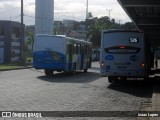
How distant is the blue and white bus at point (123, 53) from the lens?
22.6 m

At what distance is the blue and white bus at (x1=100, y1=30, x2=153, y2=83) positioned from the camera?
22.6 m

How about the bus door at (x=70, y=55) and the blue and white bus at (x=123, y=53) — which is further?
the bus door at (x=70, y=55)

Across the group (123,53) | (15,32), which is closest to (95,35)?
(15,32)

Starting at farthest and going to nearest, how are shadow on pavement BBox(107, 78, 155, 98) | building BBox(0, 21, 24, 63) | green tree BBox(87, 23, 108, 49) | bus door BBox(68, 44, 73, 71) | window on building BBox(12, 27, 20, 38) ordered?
green tree BBox(87, 23, 108, 49) → window on building BBox(12, 27, 20, 38) → building BBox(0, 21, 24, 63) → bus door BBox(68, 44, 73, 71) → shadow on pavement BBox(107, 78, 155, 98)

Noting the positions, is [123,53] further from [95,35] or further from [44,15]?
[44,15]

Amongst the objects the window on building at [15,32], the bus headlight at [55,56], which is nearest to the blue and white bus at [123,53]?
the bus headlight at [55,56]

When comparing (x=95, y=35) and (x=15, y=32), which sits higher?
(x=15, y=32)

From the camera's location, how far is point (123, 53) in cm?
2288

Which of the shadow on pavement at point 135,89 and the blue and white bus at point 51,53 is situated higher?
the blue and white bus at point 51,53

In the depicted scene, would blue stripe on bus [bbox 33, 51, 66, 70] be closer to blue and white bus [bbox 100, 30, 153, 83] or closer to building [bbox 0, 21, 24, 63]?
blue and white bus [bbox 100, 30, 153, 83]

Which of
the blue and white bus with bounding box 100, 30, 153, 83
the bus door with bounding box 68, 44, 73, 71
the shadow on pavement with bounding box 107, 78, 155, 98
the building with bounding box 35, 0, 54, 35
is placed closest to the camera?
the shadow on pavement with bounding box 107, 78, 155, 98

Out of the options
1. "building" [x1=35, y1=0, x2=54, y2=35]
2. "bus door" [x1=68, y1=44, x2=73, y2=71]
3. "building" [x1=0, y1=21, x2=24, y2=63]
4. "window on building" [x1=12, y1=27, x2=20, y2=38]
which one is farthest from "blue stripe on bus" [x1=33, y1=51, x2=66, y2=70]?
"building" [x1=35, y1=0, x2=54, y2=35]

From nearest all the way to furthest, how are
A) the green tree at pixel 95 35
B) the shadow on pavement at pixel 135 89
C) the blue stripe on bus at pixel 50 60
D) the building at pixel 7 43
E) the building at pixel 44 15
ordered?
the shadow on pavement at pixel 135 89
the blue stripe on bus at pixel 50 60
the building at pixel 7 43
the green tree at pixel 95 35
the building at pixel 44 15

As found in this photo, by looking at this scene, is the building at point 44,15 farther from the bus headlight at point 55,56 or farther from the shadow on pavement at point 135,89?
the shadow on pavement at point 135,89
